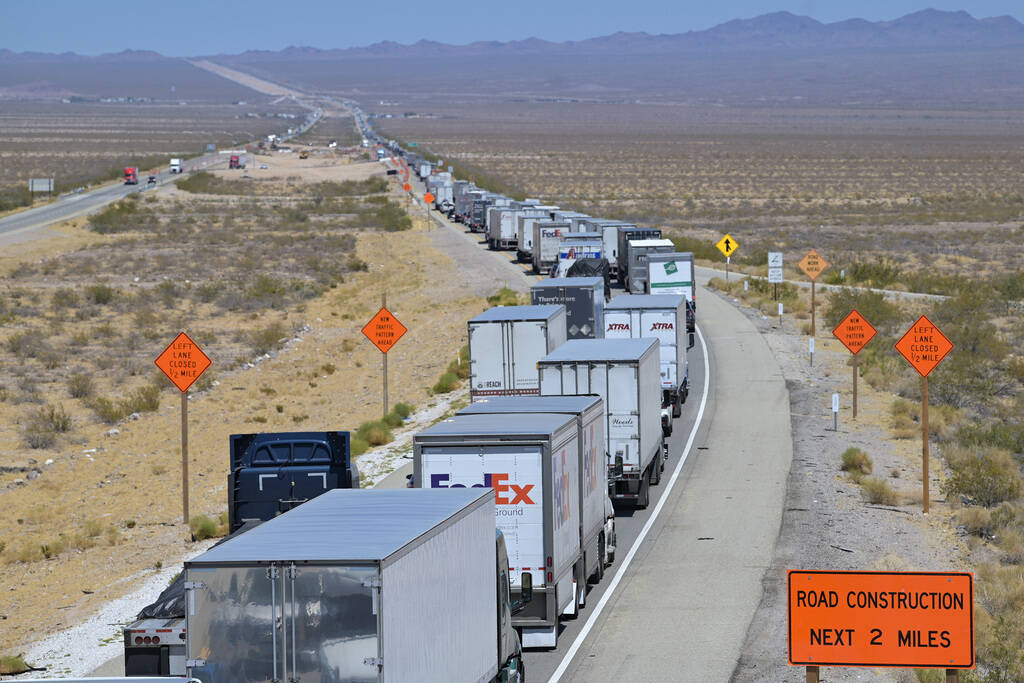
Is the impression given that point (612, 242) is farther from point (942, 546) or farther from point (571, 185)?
point (571, 185)

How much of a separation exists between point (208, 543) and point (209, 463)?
286 inches

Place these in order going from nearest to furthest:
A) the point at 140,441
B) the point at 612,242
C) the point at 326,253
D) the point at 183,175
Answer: the point at 140,441 → the point at 612,242 → the point at 326,253 → the point at 183,175

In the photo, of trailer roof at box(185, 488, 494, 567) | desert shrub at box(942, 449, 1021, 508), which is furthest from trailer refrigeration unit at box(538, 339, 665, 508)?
trailer roof at box(185, 488, 494, 567)

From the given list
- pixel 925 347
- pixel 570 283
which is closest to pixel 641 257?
pixel 570 283

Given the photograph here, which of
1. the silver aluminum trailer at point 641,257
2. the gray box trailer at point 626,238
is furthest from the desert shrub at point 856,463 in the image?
the gray box trailer at point 626,238

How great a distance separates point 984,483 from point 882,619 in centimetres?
1319

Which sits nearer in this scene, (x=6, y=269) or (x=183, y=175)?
(x=6, y=269)

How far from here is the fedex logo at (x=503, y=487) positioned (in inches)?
574

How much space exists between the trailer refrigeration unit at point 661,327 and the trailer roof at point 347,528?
18.4 m

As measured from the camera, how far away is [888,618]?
373 inches

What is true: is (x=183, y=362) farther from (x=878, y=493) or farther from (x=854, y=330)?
(x=854, y=330)

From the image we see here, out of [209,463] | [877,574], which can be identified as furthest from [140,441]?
[877,574]

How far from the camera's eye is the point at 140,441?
1169 inches

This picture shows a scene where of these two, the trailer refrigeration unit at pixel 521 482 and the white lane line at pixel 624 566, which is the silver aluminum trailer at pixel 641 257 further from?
the trailer refrigeration unit at pixel 521 482
